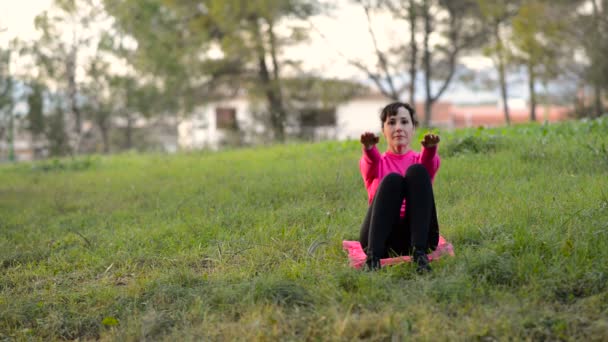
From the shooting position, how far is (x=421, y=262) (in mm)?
3812

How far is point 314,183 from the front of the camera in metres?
7.06

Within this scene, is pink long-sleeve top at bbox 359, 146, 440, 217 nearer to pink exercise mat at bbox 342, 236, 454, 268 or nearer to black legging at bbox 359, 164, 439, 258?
black legging at bbox 359, 164, 439, 258

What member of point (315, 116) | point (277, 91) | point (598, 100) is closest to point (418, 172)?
point (277, 91)

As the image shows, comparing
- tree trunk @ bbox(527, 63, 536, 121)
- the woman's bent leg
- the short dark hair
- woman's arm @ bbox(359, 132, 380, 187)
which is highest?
tree trunk @ bbox(527, 63, 536, 121)

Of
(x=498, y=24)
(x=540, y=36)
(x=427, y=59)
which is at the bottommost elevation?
(x=427, y=59)

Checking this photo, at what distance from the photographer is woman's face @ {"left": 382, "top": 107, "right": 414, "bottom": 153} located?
402cm

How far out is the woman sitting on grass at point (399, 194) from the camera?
12.2 ft

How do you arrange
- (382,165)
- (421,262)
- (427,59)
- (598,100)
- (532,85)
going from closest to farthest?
(421,262)
(382,165)
(598,100)
(427,59)
(532,85)

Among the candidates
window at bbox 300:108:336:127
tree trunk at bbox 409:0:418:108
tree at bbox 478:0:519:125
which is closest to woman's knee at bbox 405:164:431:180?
tree trunk at bbox 409:0:418:108

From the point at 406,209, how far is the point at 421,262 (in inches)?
12.9

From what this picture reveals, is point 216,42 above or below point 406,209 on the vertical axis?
above

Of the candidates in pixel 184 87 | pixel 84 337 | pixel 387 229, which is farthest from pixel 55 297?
pixel 184 87

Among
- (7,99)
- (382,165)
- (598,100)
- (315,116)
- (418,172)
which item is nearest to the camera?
(418,172)

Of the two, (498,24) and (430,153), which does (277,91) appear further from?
(430,153)
